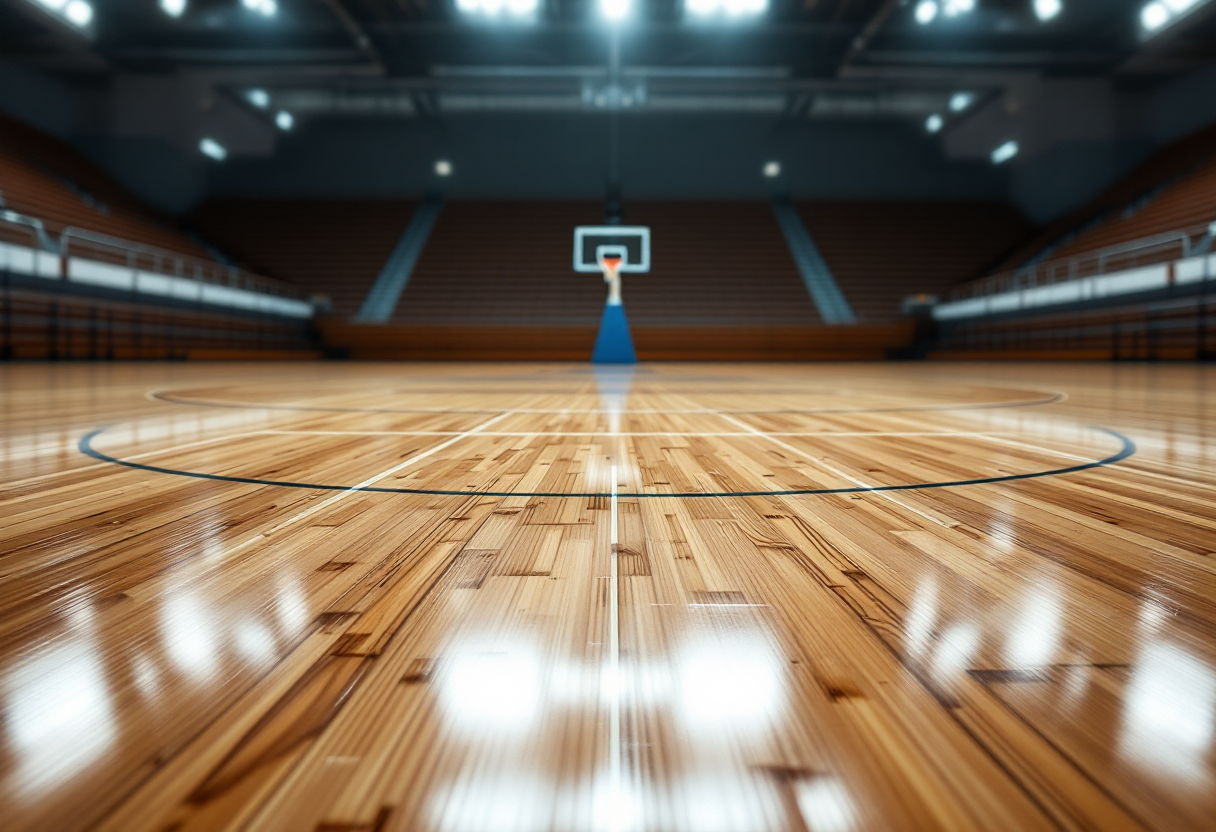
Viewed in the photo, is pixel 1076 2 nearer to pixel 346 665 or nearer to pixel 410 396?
pixel 410 396

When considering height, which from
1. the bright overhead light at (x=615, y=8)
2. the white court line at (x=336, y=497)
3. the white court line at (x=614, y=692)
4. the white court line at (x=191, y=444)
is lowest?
the white court line at (x=614, y=692)

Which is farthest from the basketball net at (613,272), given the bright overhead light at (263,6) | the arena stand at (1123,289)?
the bright overhead light at (263,6)

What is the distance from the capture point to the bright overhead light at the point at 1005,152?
9.27 metres

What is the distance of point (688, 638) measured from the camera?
16.2 inches

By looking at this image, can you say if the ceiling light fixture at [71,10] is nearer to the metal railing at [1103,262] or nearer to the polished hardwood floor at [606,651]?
the polished hardwood floor at [606,651]

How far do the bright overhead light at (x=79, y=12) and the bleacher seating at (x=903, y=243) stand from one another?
8.72 m

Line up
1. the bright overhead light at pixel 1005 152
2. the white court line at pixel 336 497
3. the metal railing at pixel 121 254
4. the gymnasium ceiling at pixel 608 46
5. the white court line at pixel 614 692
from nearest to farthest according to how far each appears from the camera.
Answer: the white court line at pixel 614 692 < the white court line at pixel 336 497 < the metal railing at pixel 121 254 < the gymnasium ceiling at pixel 608 46 < the bright overhead light at pixel 1005 152

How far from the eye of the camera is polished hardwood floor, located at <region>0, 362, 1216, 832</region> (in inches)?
10.5

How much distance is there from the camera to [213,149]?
30.6ft

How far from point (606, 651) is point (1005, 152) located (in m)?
11.1

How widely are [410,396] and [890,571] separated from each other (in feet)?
7.72

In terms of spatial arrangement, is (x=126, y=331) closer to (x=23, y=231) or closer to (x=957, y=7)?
(x=23, y=231)

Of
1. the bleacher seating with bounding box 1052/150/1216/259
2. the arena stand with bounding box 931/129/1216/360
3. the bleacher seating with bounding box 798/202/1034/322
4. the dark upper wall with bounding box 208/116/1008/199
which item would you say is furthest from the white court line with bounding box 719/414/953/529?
the dark upper wall with bounding box 208/116/1008/199

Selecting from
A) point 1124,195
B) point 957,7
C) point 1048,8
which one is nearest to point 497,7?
point 957,7
